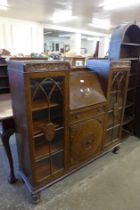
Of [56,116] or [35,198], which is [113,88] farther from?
[35,198]

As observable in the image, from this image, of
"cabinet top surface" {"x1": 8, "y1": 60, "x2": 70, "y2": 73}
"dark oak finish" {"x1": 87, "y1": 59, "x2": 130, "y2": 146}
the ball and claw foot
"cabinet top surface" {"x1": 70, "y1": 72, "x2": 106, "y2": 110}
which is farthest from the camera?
"dark oak finish" {"x1": 87, "y1": 59, "x2": 130, "y2": 146}

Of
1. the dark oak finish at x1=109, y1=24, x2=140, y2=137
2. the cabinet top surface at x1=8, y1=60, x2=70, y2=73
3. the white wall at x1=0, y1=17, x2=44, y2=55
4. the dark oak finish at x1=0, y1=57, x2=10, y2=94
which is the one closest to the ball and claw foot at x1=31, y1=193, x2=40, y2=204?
the cabinet top surface at x1=8, y1=60, x2=70, y2=73

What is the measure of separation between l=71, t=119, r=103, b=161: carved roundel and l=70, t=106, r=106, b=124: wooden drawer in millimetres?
58

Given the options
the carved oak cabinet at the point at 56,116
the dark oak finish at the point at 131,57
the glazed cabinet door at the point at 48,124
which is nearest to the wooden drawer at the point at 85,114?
the carved oak cabinet at the point at 56,116

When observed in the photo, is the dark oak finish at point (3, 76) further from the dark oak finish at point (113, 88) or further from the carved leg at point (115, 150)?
the carved leg at point (115, 150)

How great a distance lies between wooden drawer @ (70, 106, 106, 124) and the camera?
155 cm

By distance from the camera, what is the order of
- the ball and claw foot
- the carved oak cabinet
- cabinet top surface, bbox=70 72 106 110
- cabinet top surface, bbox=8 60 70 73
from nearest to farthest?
cabinet top surface, bbox=8 60 70 73, the carved oak cabinet, the ball and claw foot, cabinet top surface, bbox=70 72 106 110

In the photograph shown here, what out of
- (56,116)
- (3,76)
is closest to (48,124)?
(56,116)

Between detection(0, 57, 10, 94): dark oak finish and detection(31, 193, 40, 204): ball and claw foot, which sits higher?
detection(0, 57, 10, 94): dark oak finish

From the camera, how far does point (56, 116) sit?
1504 mm

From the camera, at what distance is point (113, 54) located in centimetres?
226

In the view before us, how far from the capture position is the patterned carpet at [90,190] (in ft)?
4.93

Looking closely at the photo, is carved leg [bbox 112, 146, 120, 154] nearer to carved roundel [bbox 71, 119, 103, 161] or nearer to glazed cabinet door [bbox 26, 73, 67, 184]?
carved roundel [bbox 71, 119, 103, 161]

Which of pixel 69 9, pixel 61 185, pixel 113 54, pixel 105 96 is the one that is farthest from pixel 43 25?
pixel 61 185
